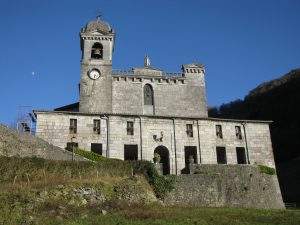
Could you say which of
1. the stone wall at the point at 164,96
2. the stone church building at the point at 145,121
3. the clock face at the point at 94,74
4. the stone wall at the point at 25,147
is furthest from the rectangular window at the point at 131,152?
the clock face at the point at 94,74

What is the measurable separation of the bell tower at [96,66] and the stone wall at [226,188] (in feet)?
55.0

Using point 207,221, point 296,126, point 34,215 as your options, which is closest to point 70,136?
point 34,215

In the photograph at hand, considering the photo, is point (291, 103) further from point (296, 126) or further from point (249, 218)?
point (249, 218)

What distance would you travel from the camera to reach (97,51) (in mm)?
54281

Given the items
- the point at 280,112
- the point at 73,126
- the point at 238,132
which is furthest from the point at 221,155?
the point at 280,112

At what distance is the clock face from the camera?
52.6 metres

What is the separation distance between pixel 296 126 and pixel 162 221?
54.9 metres

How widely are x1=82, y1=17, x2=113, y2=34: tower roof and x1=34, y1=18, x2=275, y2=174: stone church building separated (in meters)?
0.12

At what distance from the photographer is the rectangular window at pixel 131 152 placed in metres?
45.9

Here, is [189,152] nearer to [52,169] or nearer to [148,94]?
[148,94]

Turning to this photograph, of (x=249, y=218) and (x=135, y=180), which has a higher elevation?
(x=135, y=180)

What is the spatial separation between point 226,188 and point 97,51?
84.4 ft

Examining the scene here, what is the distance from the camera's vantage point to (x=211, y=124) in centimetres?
4791

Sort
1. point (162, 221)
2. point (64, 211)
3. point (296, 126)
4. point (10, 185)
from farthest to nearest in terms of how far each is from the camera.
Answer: point (296, 126) → point (10, 185) → point (64, 211) → point (162, 221)
